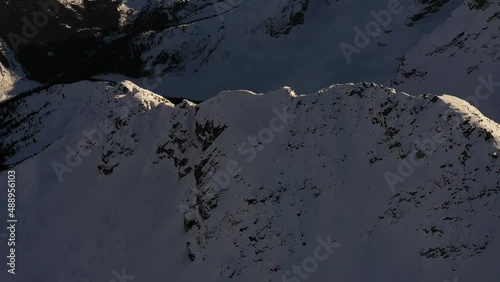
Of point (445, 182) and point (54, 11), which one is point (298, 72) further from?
point (54, 11)

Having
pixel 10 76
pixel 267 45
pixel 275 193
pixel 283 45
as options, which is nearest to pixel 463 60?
pixel 275 193

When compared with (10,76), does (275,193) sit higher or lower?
lower

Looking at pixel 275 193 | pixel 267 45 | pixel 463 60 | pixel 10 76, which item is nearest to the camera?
pixel 275 193

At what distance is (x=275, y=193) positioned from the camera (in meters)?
31.8

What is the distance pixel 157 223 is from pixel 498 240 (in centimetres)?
2264

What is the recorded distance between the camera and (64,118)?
53000mm

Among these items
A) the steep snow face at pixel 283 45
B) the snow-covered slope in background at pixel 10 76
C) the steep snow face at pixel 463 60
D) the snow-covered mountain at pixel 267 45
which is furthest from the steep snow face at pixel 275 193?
the snow-covered slope in background at pixel 10 76

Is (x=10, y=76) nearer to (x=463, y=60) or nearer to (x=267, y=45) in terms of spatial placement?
(x=267, y=45)

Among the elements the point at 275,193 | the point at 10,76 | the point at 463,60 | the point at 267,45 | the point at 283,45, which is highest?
the point at 10,76

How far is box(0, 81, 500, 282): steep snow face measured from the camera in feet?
93.7

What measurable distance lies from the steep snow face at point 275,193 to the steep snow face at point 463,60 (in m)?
12.9

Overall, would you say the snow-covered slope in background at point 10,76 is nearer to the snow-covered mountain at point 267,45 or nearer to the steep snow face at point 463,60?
the snow-covered mountain at point 267,45

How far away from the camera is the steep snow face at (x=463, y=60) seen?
41.8 m

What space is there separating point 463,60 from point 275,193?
2347 centimetres
